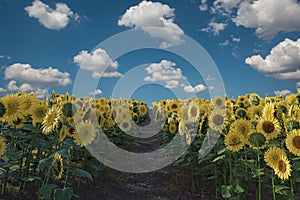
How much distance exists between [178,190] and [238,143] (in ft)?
9.09

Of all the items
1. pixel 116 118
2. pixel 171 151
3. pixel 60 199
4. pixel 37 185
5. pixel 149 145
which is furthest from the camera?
pixel 149 145

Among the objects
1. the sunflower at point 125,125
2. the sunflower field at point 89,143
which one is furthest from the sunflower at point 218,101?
the sunflower at point 125,125

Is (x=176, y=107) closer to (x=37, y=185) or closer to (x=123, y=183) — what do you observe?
(x=123, y=183)

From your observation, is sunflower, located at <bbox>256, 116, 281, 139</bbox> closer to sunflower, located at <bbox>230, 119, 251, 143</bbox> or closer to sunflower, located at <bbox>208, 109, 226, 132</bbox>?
sunflower, located at <bbox>230, 119, 251, 143</bbox>

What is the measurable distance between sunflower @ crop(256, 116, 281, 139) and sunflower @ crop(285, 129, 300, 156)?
10.0 inches

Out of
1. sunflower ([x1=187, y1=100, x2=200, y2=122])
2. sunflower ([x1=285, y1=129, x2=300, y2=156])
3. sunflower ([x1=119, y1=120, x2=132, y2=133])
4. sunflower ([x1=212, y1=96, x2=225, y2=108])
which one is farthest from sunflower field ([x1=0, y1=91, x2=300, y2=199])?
sunflower ([x1=119, y1=120, x2=132, y2=133])

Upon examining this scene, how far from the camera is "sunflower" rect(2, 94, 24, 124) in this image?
3996 mm

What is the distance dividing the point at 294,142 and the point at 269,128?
0.41 meters

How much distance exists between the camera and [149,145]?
472 inches

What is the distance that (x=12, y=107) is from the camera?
4.04 metres

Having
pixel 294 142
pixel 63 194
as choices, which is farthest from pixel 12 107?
pixel 294 142

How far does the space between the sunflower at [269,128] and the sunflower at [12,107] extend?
3.39m

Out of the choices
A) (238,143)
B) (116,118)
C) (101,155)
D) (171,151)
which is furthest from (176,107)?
(238,143)

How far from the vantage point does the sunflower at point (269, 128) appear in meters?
4.35
